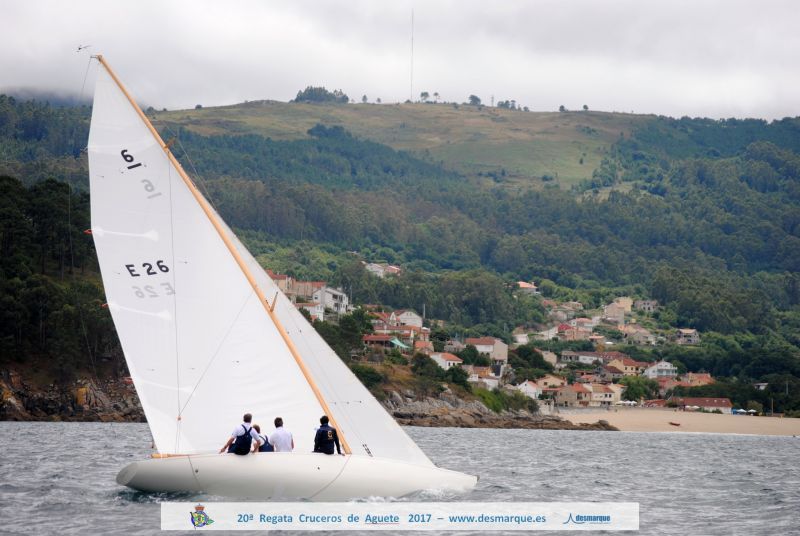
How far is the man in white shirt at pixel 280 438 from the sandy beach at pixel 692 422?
84043 millimetres

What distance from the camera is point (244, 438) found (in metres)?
22.5

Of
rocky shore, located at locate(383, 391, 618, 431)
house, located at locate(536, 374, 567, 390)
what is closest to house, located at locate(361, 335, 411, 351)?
house, located at locate(536, 374, 567, 390)

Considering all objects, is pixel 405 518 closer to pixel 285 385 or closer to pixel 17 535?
pixel 285 385

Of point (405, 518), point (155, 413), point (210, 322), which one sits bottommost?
point (405, 518)

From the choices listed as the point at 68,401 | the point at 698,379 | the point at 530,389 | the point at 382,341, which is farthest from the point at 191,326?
the point at 698,379

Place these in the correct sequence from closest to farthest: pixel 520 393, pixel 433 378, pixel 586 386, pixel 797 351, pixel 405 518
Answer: pixel 405 518, pixel 433 378, pixel 520 393, pixel 586 386, pixel 797 351

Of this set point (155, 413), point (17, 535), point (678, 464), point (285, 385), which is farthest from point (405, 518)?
→ point (678, 464)

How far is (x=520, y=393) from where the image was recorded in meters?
116

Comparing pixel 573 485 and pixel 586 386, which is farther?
pixel 586 386

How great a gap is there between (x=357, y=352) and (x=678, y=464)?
198ft

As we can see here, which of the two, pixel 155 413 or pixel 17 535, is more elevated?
pixel 155 413

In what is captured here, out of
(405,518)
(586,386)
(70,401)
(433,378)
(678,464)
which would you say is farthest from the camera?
(586,386)

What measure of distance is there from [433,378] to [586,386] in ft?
100.0
